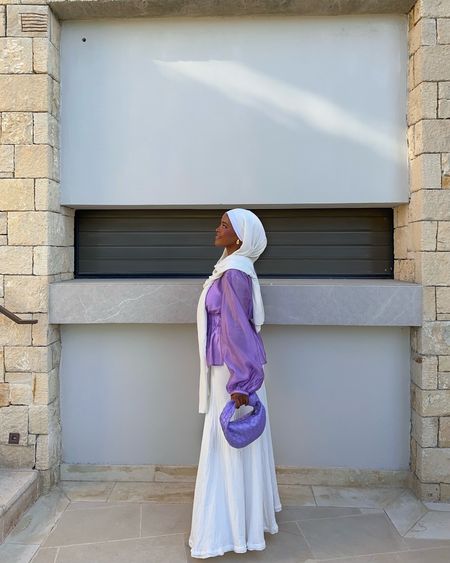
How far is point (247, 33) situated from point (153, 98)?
2.68 feet

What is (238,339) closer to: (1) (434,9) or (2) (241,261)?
(2) (241,261)

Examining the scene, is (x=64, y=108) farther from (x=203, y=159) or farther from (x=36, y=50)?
(x=203, y=159)

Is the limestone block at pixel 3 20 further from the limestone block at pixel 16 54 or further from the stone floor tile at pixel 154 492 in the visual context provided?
the stone floor tile at pixel 154 492

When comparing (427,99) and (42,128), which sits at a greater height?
(427,99)

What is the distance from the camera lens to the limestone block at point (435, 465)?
10.7ft

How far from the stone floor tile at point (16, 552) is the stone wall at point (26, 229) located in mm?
622

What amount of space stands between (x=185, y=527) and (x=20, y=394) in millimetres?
1414

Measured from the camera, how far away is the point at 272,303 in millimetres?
3354

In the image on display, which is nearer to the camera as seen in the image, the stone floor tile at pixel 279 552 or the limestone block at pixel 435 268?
the stone floor tile at pixel 279 552

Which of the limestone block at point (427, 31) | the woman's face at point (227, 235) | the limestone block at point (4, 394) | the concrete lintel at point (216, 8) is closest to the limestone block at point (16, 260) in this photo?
the limestone block at point (4, 394)

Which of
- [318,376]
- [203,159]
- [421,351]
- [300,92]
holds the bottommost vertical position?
[318,376]

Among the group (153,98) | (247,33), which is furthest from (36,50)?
(247,33)

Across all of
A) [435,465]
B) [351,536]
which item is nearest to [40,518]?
[351,536]

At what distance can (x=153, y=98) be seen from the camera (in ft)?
11.7
